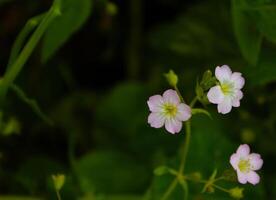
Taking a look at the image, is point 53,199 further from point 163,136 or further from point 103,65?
point 103,65

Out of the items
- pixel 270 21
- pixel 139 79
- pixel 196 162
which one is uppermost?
pixel 270 21

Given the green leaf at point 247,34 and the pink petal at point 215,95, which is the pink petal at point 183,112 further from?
the green leaf at point 247,34

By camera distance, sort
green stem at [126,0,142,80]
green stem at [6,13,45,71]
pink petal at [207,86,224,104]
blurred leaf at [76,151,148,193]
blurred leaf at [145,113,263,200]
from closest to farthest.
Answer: pink petal at [207,86,224,104] → green stem at [6,13,45,71] → blurred leaf at [145,113,263,200] → blurred leaf at [76,151,148,193] → green stem at [126,0,142,80]

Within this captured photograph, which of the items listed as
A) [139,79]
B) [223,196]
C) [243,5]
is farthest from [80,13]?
[139,79]

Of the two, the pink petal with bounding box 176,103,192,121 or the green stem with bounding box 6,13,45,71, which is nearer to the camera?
the pink petal with bounding box 176,103,192,121

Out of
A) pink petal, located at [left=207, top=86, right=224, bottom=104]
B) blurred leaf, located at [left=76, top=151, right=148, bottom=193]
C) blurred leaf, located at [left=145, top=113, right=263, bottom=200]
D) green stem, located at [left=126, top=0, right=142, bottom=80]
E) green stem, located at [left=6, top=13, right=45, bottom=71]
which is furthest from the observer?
green stem, located at [left=126, top=0, right=142, bottom=80]

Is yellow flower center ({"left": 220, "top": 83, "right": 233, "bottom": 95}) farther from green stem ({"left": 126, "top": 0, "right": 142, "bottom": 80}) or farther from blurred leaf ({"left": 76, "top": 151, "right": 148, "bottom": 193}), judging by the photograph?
green stem ({"left": 126, "top": 0, "right": 142, "bottom": 80})

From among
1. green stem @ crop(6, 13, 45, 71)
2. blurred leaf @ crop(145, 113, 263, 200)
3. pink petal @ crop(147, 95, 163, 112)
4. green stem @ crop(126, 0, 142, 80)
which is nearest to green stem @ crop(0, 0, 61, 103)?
green stem @ crop(6, 13, 45, 71)

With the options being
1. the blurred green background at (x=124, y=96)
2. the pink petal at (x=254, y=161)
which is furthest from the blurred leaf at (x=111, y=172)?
the pink petal at (x=254, y=161)
